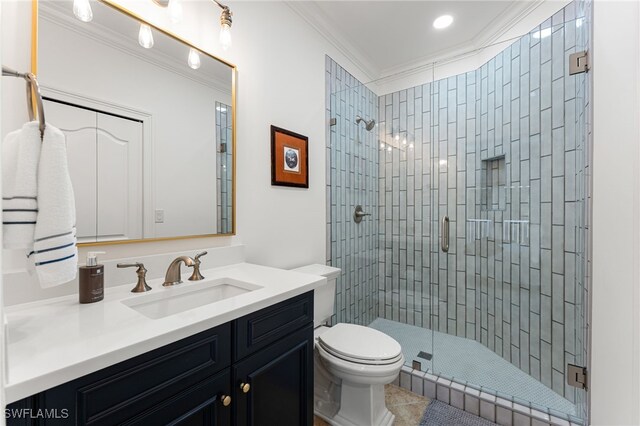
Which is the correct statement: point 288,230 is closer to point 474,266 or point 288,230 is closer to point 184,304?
point 184,304

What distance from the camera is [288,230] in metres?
1.89

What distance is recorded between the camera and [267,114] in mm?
1739

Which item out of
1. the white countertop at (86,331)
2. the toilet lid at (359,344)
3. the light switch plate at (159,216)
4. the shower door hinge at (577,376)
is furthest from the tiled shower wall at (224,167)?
the shower door hinge at (577,376)

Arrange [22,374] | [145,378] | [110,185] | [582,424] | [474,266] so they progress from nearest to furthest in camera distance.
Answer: [22,374] < [145,378] < [110,185] < [582,424] < [474,266]

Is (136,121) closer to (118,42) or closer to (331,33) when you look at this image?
(118,42)

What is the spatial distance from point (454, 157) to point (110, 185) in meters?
2.39

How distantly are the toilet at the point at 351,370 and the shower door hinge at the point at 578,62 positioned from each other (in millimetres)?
1774

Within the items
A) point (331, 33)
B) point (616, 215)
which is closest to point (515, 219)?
point (616, 215)

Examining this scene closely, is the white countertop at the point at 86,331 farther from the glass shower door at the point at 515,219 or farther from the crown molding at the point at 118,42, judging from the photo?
the glass shower door at the point at 515,219

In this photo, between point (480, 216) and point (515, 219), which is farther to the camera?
point (480, 216)

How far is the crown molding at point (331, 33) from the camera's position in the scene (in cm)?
197

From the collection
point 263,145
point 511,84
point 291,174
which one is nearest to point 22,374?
point 263,145

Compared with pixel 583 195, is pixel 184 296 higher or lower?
lower

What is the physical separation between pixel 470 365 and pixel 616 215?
1.30 meters
